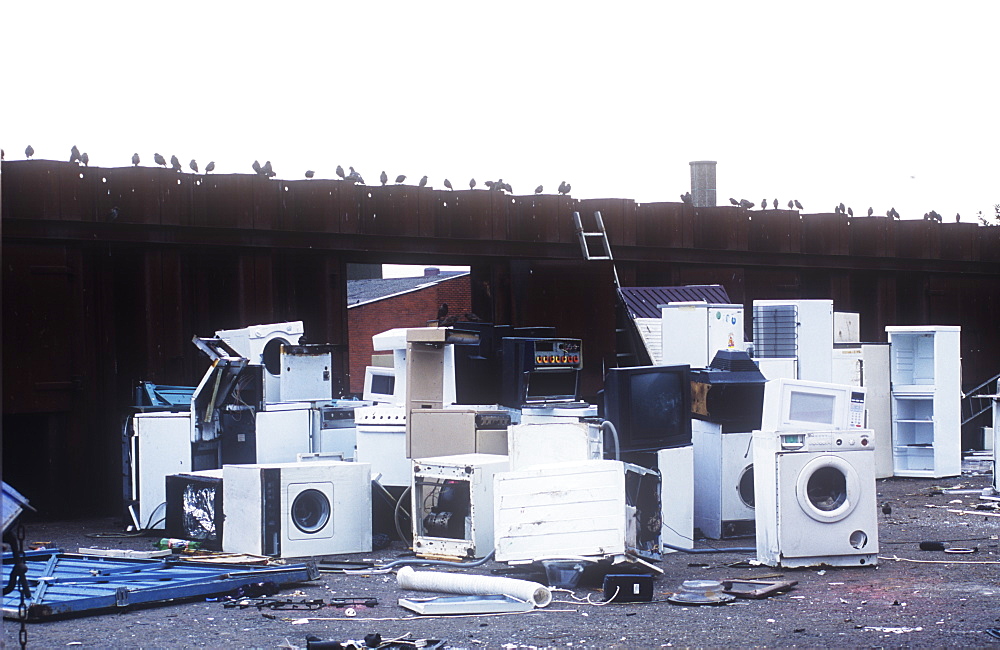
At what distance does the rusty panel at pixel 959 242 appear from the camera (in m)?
19.6

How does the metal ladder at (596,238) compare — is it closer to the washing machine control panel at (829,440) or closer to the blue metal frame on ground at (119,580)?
the washing machine control panel at (829,440)

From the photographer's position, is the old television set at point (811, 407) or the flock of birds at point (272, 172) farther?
the flock of birds at point (272, 172)

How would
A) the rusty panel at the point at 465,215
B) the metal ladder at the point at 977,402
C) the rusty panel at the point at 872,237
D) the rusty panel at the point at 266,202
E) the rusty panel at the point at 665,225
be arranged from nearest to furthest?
the rusty panel at the point at 266,202 < the rusty panel at the point at 465,215 < the rusty panel at the point at 665,225 < the metal ladder at the point at 977,402 < the rusty panel at the point at 872,237

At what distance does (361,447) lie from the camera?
9852 millimetres

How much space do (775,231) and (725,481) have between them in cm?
946

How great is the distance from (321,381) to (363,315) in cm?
2383

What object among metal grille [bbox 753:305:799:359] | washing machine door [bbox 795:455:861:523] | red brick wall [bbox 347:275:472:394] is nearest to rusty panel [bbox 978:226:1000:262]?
Result: metal grille [bbox 753:305:799:359]

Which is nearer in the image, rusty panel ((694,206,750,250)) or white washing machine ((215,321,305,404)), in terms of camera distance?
white washing machine ((215,321,305,404))

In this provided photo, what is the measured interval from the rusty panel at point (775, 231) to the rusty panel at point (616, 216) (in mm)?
2392

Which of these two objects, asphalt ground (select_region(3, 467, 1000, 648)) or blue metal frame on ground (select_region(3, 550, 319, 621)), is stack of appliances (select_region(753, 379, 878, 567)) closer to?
asphalt ground (select_region(3, 467, 1000, 648))

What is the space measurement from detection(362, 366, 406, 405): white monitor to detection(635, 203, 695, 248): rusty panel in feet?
21.0

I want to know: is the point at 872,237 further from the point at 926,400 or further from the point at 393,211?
the point at 393,211

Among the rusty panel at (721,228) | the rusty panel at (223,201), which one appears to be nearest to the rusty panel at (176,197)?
the rusty panel at (223,201)

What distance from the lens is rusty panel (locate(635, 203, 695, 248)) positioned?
16.4 metres
